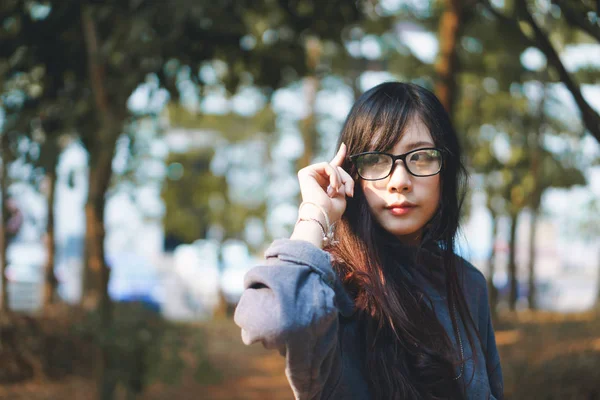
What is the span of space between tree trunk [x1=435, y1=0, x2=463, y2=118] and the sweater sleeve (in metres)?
5.65

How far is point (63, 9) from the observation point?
14.9ft

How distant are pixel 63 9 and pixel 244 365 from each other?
812cm

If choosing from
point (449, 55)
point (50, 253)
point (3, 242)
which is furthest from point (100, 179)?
point (50, 253)

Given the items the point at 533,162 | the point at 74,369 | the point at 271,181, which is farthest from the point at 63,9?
the point at 271,181

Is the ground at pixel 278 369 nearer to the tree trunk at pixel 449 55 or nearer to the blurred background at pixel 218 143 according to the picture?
the blurred background at pixel 218 143

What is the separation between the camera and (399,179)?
1488 millimetres

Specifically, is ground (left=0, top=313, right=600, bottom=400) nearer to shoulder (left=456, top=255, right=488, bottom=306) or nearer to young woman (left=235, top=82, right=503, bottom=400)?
shoulder (left=456, top=255, right=488, bottom=306)

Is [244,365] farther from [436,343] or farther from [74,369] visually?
[436,343]

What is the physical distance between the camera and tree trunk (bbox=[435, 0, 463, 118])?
22.2 ft

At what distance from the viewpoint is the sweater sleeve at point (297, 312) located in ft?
3.99

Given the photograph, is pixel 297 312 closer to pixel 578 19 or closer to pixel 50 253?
pixel 578 19

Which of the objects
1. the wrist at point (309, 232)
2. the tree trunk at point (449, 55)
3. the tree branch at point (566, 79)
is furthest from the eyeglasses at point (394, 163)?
the tree trunk at point (449, 55)

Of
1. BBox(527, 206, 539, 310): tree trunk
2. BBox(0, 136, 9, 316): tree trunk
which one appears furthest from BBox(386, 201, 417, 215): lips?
BBox(527, 206, 539, 310): tree trunk

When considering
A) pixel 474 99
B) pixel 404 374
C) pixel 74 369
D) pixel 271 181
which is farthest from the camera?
pixel 271 181
